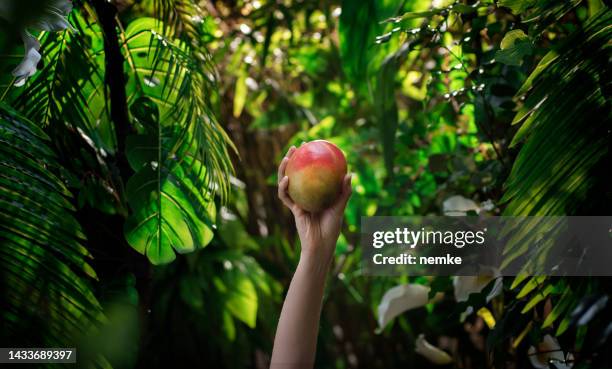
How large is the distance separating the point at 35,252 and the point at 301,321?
0.96 feet

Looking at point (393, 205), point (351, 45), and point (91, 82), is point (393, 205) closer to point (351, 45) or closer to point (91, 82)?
point (351, 45)

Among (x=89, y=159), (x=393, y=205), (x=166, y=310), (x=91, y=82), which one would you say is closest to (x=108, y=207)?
(x=89, y=159)

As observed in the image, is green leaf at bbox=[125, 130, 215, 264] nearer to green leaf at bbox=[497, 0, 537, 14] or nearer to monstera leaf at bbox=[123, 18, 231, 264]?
monstera leaf at bbox=[123, 18, 231, 264]

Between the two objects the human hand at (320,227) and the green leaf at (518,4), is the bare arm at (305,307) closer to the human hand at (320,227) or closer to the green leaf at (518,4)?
the human hand at (320,227)

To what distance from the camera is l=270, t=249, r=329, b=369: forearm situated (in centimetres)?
63

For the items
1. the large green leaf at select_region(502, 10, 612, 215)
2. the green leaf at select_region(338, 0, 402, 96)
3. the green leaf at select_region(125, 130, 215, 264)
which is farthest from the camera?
the green leaf at select_region(338, 0, 402, 96)

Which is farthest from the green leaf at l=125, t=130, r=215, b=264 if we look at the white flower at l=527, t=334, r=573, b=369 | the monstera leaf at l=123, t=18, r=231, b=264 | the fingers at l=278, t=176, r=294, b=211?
the white flower at l=527, t=334, r=573, b=369

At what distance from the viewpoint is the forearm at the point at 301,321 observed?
0.63 metres

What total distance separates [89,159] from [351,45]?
0.48m

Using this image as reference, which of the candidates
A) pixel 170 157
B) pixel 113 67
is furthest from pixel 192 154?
pixel 113 67

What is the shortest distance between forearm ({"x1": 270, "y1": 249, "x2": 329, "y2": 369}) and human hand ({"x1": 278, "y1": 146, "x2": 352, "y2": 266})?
0.01 metres

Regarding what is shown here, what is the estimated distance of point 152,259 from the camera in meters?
0.77

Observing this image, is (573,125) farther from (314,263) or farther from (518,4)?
(314,263)

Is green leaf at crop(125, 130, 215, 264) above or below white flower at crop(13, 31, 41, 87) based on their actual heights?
below
